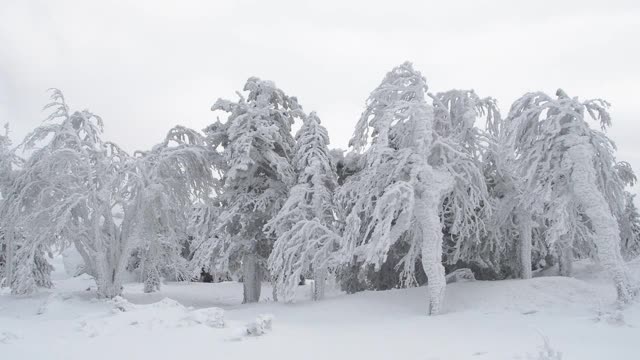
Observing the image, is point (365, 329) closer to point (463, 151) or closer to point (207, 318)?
point (207, 318)

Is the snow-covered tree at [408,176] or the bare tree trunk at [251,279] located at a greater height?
the snow-covered tree at [408,176]

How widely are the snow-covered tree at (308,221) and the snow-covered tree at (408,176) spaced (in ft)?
4.61

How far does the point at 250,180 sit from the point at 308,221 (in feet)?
14.2

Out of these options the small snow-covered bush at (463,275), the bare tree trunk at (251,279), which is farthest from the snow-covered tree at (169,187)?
the small snow-covered bush at (463,275)

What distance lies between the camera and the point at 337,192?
1647 cm

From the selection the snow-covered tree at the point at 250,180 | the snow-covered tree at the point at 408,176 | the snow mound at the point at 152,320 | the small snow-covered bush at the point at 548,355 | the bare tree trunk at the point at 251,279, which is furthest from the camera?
the bare tree trunk at the point at 251,279

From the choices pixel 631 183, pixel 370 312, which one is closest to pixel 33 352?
pixel 370 312

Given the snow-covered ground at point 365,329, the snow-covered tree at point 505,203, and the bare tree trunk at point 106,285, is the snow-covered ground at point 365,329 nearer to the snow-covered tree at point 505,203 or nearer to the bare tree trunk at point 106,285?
the bare tree trunk at point 106,285

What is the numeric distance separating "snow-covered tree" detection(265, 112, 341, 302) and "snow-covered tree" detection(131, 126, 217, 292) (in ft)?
12.4

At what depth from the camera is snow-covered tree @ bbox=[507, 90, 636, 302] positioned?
12.2m

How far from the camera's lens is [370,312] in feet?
45.0

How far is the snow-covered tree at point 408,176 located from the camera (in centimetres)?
1283

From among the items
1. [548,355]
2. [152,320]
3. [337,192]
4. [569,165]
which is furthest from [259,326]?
[569,165]

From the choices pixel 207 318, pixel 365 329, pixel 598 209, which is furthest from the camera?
pixel 598 209
